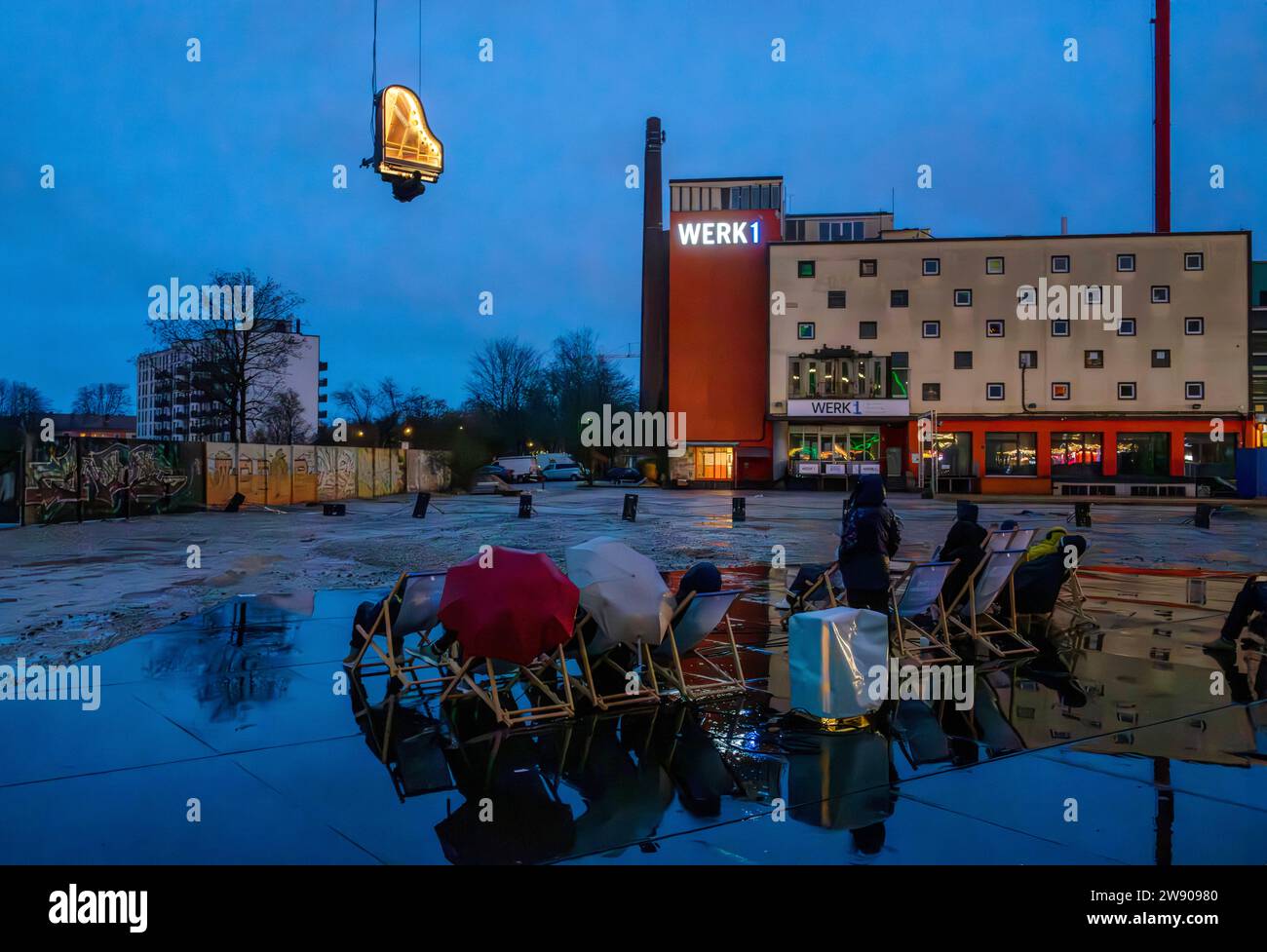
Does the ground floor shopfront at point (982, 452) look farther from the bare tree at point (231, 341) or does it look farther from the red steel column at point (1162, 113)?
the bare tree at point (231, 341)

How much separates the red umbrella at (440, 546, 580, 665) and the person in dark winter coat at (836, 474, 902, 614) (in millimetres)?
2709

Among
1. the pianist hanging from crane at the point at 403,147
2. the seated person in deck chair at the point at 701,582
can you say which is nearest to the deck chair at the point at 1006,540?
the seated person in deck chair at the point at 701,582

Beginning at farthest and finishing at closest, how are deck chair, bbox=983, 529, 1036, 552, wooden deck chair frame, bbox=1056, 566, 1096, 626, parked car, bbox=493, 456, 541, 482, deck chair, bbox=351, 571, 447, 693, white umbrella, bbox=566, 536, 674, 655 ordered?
1. parked car, bbox=493, 456, 541, 482
2. wooden deck chair frame, bbox=1056, 566, 1096, 626
3. deck chair, bbox=983, 529, 1036, 552
4. deck chair, bbox=351, 571, 447, 693
5. white umbrella, bbox=566, 536, 674, 655

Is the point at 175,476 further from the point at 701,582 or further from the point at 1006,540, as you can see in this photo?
the point at 1006,540

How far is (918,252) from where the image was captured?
56.8m

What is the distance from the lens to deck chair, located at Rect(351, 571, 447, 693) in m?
7.12

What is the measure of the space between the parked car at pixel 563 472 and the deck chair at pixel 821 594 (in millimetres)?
49911

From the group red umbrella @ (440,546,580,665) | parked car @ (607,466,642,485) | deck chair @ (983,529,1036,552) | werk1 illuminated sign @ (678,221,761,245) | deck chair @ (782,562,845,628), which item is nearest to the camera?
red umbrella @ (440,546,580,665)

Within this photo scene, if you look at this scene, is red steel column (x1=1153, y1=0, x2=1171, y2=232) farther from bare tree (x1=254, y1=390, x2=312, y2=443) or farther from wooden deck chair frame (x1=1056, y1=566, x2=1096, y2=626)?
bare tree (x1=254, y1=390, x2=312, y2=443)

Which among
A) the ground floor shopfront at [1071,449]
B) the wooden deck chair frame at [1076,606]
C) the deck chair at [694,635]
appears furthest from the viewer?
the ground floor shopfront at [1071,449]

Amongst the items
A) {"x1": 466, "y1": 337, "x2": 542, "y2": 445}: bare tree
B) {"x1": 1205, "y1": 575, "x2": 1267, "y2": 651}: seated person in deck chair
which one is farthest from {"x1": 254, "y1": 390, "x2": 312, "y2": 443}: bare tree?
{"x1": 1205, "y1": 575, "x2": 1267, "y2": 651}: seated person in deck chair

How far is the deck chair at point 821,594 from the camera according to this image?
821 cm
